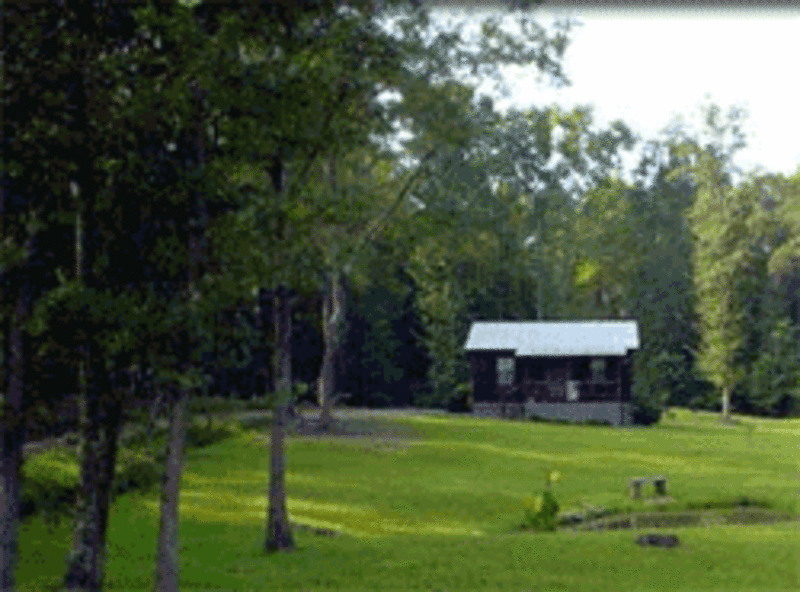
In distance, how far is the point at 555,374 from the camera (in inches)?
1949

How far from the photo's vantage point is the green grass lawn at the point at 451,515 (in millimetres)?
15672

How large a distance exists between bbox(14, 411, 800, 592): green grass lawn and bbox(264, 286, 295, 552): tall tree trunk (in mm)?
397

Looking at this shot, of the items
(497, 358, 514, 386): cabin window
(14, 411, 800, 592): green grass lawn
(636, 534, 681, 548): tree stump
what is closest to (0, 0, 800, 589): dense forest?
(14, 411, 800, 592): green grass lawn

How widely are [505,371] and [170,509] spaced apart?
36.9 metres

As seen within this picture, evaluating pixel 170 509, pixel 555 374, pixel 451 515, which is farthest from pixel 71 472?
pixel 555 374

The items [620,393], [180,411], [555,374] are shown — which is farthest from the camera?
[555,374]

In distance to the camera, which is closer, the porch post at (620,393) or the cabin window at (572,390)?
the porch post at (620,393)

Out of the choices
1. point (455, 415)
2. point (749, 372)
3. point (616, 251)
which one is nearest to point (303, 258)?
point (455, 415)

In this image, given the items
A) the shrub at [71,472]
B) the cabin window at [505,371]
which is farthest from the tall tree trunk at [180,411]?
the cabin window at [505,371]

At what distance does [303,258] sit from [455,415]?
108ft

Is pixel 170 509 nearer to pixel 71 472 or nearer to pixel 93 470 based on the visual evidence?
pixel 93 470

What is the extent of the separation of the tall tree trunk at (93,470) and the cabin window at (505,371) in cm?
3819

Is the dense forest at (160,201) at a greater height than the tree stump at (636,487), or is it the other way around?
the dense forest at (160,201)

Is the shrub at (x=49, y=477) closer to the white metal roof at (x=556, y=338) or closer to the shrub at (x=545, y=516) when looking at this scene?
the shrub at (x=545, y=516)
